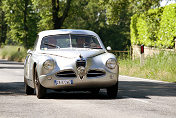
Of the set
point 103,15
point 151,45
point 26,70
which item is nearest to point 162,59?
point 151,45

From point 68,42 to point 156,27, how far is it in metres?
15.9

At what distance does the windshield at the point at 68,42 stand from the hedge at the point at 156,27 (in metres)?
12.6

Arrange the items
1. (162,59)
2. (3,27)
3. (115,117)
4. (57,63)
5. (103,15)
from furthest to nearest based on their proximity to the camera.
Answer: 1. (3,27)
2. (103,15)
3. (162,59)
4. (57,63)
5. (115,117)

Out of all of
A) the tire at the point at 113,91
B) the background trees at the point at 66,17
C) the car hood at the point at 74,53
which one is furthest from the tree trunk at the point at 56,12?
the tire at the point at 113,91

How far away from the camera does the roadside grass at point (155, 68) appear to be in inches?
746

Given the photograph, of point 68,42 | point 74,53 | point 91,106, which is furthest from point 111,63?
point 91,106

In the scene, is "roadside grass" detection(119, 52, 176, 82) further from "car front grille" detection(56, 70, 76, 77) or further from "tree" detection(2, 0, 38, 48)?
"tree" detection(2, 0, 38, 48)

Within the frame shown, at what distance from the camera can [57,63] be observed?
1110 centimetres

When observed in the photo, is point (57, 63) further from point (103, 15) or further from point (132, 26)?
point (103, 15)

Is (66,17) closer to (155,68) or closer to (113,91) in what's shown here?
(155,68)

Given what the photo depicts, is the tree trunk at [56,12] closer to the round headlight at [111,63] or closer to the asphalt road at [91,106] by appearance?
the asphalt road at [91,106]

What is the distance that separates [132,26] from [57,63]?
21229 mm

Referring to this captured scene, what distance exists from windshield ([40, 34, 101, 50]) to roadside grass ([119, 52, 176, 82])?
6119 mm

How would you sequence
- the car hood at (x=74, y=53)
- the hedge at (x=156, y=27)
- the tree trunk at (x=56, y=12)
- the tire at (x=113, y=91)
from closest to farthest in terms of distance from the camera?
1. the car hood at (x=74, y=53)
2. the tire at (x=113, y=91)
3. the hedge at (x=156, y=27)
4. the tree trunk at (x=56, y=12)
